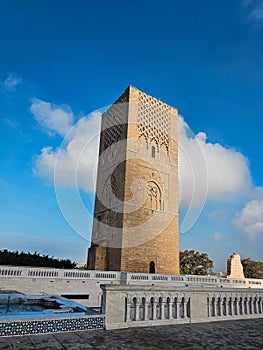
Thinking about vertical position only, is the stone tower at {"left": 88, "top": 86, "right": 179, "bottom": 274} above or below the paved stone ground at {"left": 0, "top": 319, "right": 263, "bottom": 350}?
above

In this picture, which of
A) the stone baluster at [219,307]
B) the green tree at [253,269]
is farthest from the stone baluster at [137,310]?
the green tree at [253,269]

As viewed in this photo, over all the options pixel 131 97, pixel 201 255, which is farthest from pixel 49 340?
pixel 201 255

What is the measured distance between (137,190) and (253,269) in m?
24.0

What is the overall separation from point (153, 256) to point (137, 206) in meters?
3.60

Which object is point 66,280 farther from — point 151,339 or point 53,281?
point 151,339

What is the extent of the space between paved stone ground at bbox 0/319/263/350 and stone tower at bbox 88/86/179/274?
42.5 ft

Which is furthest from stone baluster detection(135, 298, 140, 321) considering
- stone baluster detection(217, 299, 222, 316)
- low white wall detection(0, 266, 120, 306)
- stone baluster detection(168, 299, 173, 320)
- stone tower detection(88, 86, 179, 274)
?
stone tower detection(88, 86, 179, 274)

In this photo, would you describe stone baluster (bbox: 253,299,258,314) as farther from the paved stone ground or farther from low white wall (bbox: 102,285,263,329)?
the paved stone ground

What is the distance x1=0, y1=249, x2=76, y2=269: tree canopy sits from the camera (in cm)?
1608

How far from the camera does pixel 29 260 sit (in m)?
16.8

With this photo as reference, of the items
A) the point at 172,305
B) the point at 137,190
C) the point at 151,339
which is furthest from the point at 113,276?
the point at 151,339

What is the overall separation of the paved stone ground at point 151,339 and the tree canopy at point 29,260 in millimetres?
14881

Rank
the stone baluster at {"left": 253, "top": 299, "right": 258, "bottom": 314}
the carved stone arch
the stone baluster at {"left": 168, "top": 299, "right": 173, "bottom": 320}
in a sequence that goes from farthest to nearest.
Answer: the carved stone arch < the stone baluster at {"left": 253, "top": 299, "right": 258, "bottom": 314} < the stone baluster at {"left": 168, "top": 299, "right": 173, "bottom": 320}

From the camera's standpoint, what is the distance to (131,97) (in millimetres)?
20391
